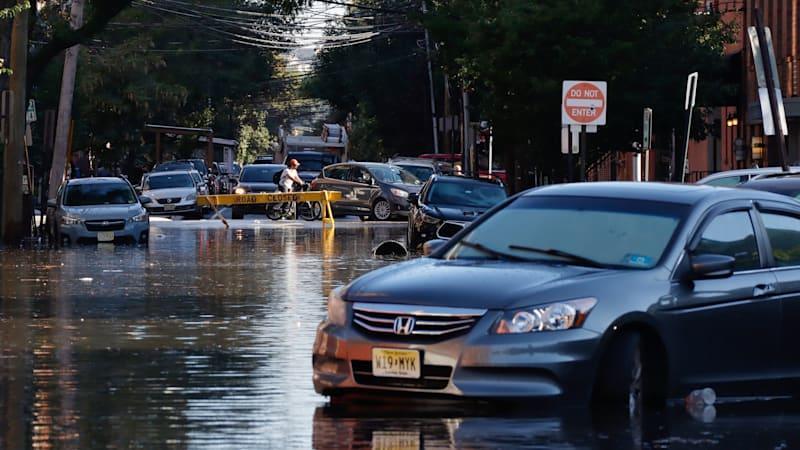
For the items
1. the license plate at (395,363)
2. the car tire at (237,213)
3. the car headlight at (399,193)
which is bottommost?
the car tire at (237,213)

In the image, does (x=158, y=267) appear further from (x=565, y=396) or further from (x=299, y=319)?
(x=565, y=396)

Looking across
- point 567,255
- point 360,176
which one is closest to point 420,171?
point 360,176

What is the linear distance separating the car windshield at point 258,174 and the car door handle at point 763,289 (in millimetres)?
48260

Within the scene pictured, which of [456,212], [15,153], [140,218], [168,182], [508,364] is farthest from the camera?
[168,182]

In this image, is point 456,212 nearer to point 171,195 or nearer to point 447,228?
point 447,228

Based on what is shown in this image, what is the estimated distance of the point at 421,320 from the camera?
1076 centimetres

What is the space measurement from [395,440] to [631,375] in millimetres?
1640

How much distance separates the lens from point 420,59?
3812 inches

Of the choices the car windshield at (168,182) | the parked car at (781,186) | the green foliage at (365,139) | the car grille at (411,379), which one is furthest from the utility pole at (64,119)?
the green foliage at (365,139)

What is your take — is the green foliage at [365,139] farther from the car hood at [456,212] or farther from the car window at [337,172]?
the car hood at [456,212]

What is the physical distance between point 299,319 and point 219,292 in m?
4.40

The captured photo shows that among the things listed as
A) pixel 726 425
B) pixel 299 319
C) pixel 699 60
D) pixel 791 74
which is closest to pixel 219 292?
pixel 299 319

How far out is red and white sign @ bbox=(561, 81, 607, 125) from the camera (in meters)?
32.1

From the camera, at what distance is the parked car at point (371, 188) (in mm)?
53188
